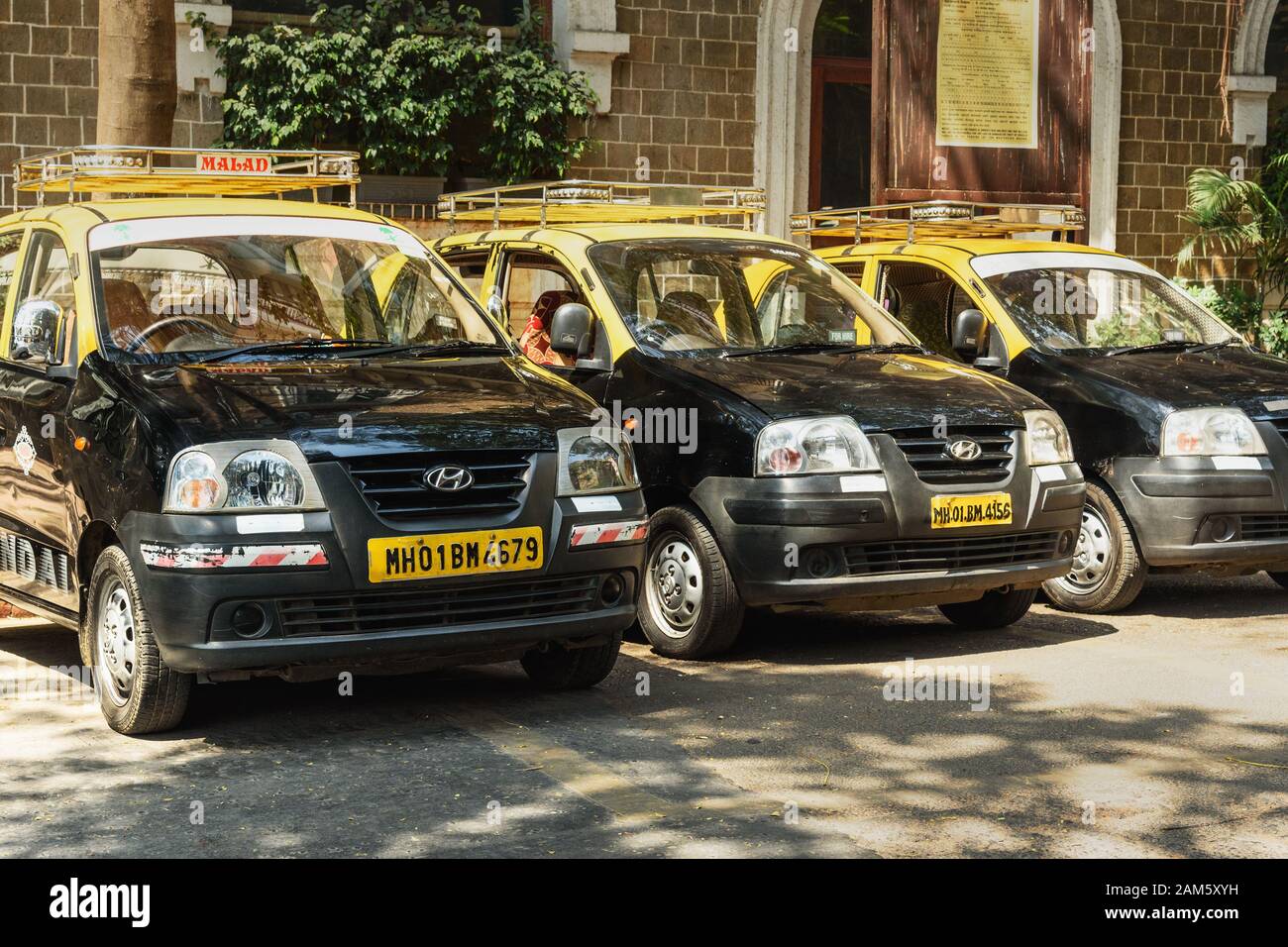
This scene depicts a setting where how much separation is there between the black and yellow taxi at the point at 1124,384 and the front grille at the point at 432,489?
344 centimetres

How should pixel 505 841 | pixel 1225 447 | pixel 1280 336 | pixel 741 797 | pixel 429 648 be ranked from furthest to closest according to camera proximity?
pixel 1280 336
pixel 1225 447
pixel 429 648
pixel 741 797
pixel 505 841

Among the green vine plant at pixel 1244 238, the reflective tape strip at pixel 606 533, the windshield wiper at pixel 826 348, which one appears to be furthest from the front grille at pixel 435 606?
the green vine plant at pixel 1244 238

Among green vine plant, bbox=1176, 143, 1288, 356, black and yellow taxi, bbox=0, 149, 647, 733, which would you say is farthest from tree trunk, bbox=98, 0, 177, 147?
green vine plant, bbox=1176, 143, 1288, 356

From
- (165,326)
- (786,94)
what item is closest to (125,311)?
(165,326)

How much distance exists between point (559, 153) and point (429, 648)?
1009cm

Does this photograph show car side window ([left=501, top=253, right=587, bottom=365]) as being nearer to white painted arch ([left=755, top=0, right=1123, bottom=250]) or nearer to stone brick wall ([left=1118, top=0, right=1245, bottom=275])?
white painted arch ([left=755, top=0, right=1123, bottom=250])

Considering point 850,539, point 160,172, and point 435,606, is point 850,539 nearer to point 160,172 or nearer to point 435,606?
point 435,606

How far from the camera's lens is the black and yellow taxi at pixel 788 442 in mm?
7746

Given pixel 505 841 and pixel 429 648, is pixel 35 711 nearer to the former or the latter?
pixel 429 648

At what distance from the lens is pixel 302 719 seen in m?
6.88

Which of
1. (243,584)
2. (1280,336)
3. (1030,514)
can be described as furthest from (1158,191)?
(243,584)

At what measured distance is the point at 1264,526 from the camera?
909 centimetres

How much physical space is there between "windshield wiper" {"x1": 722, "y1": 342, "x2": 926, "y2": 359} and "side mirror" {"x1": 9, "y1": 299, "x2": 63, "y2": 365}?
3.07m

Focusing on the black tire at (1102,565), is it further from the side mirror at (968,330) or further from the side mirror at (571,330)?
the side mirror at (571,330)
